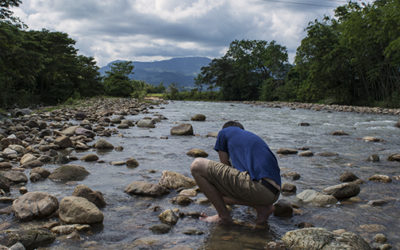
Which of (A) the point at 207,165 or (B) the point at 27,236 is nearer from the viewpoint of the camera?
(B) the point at 27,236

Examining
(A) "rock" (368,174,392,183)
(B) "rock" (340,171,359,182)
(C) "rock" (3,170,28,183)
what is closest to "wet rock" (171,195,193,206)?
(C) "rock" (3,170,28,183)

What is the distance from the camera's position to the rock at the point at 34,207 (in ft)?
11.9

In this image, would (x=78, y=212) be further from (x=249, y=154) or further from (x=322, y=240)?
(x=322, y=240)

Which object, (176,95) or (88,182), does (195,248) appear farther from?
(176,95)

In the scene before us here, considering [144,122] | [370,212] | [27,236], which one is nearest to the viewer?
[27,236]

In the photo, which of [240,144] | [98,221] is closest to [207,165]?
[240,144]

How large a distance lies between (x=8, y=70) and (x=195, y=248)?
16015 millimetres

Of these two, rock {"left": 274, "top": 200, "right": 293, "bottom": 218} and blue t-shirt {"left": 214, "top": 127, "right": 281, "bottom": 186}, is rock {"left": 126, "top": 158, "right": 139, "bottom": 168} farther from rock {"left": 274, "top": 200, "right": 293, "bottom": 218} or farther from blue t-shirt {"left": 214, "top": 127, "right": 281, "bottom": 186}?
rock {"left": 274, "top": 200, "right": 293, "bottom": 218}

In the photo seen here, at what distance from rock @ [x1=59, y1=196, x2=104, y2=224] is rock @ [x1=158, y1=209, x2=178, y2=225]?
0.66 metres

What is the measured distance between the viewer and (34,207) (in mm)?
3693

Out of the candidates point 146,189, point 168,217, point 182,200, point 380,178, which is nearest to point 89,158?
point 146,189

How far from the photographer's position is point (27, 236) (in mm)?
3023

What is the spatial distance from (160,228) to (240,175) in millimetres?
1009

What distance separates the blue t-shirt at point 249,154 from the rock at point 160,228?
1015mm
